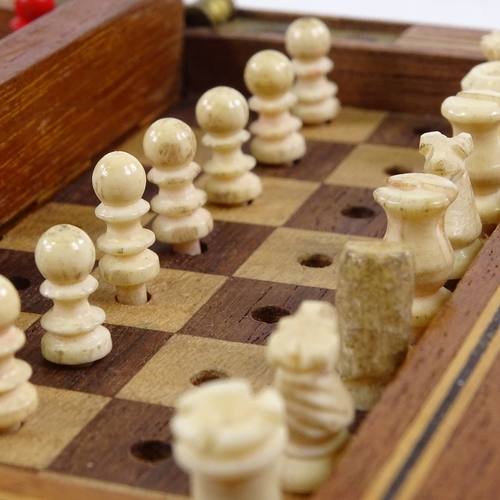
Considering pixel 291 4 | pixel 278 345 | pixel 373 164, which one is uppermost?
pixel 278 345

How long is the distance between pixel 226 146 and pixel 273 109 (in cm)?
18

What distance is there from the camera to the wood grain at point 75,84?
1559 millimetres

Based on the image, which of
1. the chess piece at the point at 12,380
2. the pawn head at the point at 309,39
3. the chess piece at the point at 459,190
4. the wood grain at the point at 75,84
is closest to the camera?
the chess piece at the point at 12,380

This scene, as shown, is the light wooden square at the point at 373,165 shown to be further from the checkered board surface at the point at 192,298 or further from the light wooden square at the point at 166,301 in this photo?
the light wooden square at the point at 166,301

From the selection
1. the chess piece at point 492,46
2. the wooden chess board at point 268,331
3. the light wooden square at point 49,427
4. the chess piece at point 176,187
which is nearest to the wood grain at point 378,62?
the wooden chess board at point 268,331

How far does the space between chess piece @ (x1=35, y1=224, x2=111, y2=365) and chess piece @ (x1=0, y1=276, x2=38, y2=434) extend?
0.10 m

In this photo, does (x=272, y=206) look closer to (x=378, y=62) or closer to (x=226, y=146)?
(x=226, y=146)

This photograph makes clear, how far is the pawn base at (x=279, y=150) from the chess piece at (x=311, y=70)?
0.14 m

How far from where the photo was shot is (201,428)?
0.82m

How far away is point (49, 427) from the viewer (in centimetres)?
112

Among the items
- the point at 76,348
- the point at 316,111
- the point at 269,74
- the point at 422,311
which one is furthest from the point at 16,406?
the point at 316,111

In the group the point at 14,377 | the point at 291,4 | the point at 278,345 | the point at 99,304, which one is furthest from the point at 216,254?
the point at 291,4

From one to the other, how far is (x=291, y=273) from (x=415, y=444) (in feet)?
1.65

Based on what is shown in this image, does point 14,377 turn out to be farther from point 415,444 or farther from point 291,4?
point 291,4
